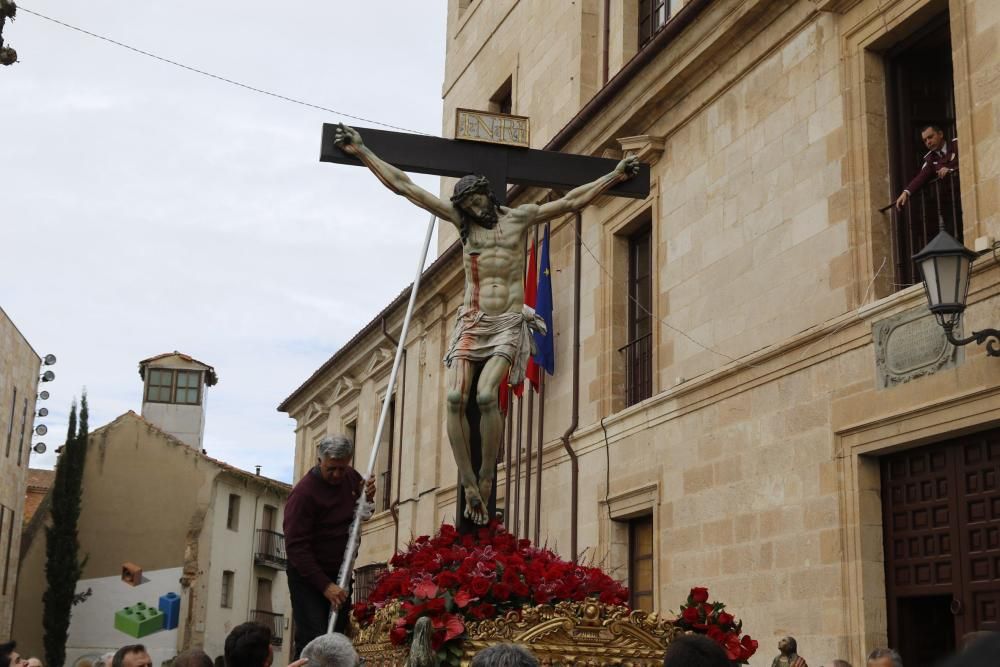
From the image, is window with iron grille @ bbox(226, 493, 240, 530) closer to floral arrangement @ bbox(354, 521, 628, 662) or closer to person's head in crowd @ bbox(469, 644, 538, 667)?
floral arrangement @ bbox(354, 521, 628, 662)

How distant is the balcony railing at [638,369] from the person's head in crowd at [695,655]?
11210 mm

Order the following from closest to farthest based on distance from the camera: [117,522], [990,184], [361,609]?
1. [361,609]
2. [990,184]
3. [117,522]

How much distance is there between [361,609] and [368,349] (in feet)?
62.9

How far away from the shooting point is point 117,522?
3606 cm

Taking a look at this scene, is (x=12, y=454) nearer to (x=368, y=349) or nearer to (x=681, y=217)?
(x=368, y=349)

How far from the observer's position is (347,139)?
24.6ft

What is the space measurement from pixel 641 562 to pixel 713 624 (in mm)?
7631

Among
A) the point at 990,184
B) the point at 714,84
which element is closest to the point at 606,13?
the point at 714,84

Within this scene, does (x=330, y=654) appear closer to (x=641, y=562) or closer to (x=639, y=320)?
(x=641, y=562)

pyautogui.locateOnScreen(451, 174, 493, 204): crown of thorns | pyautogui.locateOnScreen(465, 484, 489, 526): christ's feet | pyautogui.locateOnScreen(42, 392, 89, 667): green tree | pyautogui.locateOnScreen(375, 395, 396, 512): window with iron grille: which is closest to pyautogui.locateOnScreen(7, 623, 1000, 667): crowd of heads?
pyautogui.locateOnScreen(465, 484, 489, 526): christ's feet

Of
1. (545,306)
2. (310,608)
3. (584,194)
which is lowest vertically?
(310,608)

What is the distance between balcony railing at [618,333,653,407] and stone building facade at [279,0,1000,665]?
3 centimetres

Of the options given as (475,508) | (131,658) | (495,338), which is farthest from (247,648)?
(495,338)

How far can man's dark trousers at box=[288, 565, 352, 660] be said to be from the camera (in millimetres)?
6355
